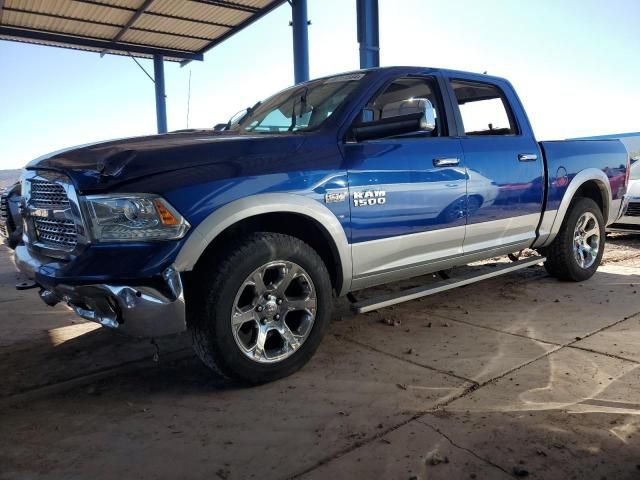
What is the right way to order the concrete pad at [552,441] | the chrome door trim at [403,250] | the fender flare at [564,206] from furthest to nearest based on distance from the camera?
the fender flare at [564,206]
the chrome door trim at [403,250]
the concrete pad at [552,441]

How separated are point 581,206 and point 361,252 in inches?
117

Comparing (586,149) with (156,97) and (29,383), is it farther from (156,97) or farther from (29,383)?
(156,97)

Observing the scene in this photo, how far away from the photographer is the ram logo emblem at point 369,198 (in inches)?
127

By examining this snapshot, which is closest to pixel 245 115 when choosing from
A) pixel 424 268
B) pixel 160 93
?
pixel 424 268

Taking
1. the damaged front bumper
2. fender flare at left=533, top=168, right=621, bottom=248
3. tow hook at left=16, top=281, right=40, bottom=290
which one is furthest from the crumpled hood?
fender flare at left=533, top=168, right=621, bottom=248

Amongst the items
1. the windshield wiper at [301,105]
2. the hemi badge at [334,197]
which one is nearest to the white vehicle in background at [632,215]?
the windshield wiper at [301,105]

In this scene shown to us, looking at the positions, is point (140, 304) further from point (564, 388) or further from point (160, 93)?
point (160, 93)

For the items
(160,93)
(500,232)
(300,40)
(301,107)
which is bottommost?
(500,232)

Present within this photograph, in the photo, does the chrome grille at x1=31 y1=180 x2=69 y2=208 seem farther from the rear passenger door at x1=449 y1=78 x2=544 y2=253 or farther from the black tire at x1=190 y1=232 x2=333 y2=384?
the rear passenger door at x1=449 y1=78 x2=544 y2=253

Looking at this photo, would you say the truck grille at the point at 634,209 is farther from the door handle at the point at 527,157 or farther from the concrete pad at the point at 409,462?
the concrete pad at the point at 409,462

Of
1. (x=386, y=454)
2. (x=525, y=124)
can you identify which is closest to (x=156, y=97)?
(x=525, y=124)

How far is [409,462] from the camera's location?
86.0 inches

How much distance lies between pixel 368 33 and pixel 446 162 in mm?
5090

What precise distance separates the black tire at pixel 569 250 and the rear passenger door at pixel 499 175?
2.02ft
